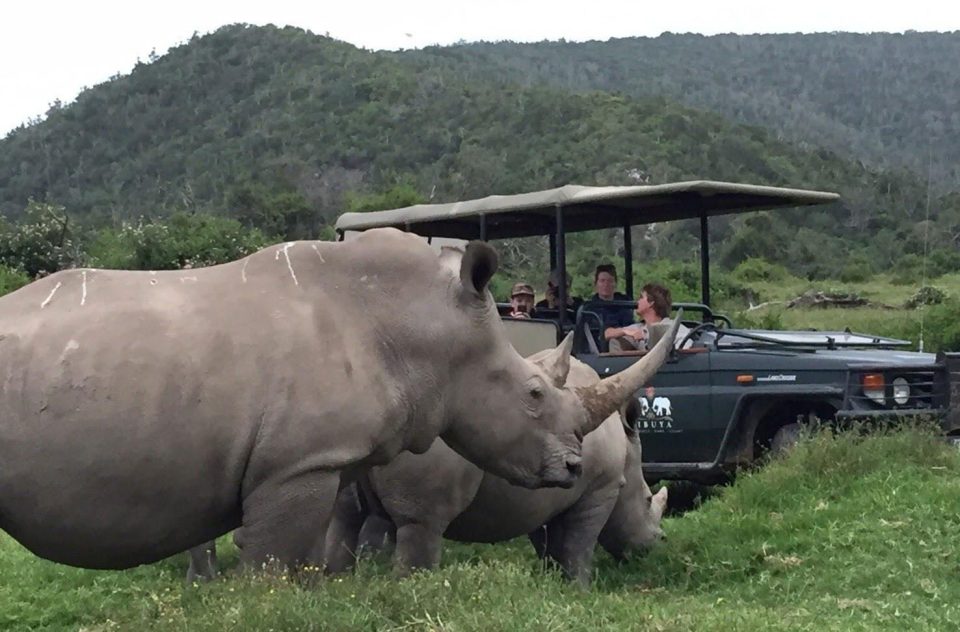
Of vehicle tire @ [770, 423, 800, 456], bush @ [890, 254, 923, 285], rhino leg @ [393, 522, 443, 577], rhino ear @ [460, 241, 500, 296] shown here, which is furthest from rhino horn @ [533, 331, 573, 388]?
bush @ [890, 254, 923, 285]

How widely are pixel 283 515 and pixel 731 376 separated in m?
5.36

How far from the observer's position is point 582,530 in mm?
7488

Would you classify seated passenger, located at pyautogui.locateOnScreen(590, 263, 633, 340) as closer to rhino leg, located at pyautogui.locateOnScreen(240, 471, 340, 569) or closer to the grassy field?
rhino leg, located at pyautogui.locateOnScreen(240, 471, 340, 569)

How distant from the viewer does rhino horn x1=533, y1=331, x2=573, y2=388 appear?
225 inches

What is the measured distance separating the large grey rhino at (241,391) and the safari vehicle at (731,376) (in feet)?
14.2

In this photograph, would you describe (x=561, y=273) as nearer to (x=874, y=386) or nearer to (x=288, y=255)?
(x=874, y=386)

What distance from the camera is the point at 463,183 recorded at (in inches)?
1790

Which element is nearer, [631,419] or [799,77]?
[631,419]

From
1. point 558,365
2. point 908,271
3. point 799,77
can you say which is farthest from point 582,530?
point 799,77

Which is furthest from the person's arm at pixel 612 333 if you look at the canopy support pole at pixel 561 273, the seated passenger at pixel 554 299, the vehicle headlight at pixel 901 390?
the vehicle headlight at pixel 901 390

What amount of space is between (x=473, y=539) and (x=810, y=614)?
1848mm

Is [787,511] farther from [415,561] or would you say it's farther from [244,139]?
[244,139]

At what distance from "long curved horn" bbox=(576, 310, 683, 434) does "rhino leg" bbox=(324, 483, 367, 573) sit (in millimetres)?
1803

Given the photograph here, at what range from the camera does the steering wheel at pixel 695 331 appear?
9.82 metres
